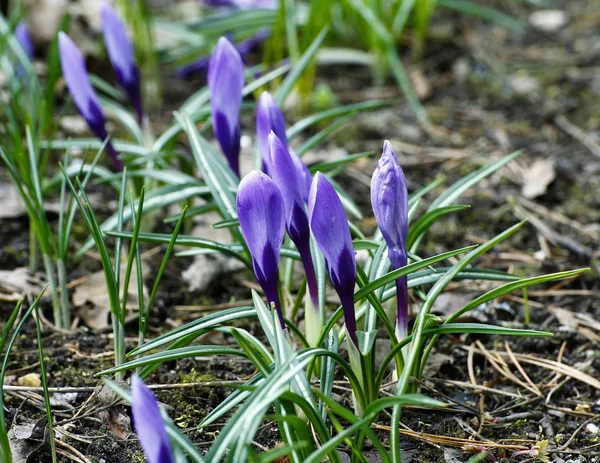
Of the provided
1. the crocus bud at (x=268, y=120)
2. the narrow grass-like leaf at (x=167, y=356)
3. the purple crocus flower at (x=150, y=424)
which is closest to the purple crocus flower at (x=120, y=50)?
the crocus bud at (x=268, y=120)

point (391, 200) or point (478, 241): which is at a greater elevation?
point (391, 200)

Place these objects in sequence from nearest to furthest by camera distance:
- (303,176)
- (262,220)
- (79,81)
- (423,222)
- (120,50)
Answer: (262,220) < (303,176) < (423,222) < (79,81) < (120,50)

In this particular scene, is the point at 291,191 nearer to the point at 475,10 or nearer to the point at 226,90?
the point at 226,90

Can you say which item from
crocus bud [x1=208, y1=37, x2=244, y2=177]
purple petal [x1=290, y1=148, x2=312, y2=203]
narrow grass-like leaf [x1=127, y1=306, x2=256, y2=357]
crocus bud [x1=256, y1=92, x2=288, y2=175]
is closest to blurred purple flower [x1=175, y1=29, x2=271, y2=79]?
crocus bud [x1=208, y1=37, x2=244, y2=177]

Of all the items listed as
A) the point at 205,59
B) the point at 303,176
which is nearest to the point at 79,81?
the point at 303,176

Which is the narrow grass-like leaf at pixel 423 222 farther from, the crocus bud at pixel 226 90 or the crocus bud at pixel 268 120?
the crocus bud at pixel 226 90

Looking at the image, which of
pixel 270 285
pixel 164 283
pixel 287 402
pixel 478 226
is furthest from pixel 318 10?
pixel 287 402
